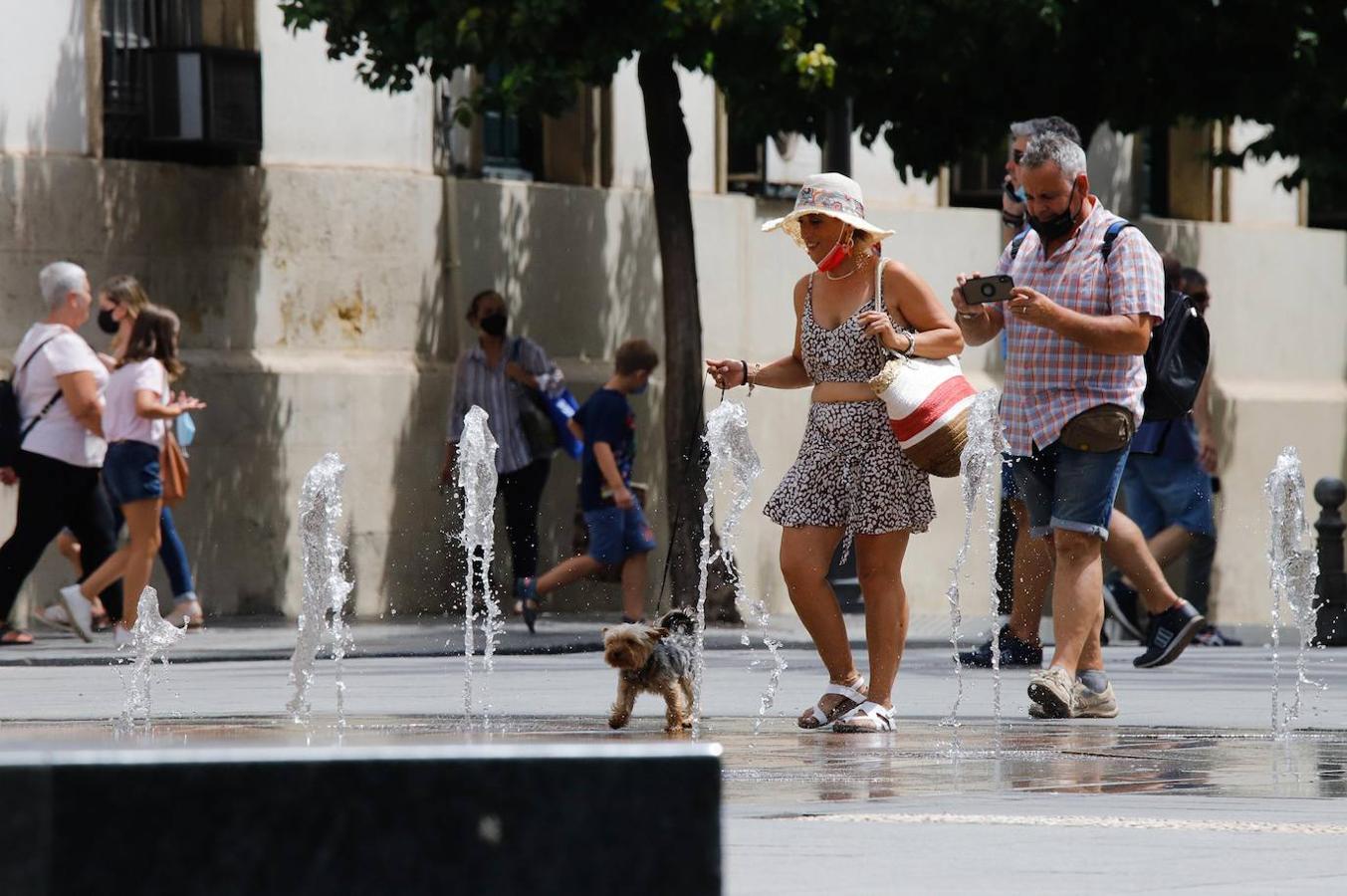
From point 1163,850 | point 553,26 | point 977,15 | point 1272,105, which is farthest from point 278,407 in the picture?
point 1163,850

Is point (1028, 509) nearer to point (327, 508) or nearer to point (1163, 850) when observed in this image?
point (327, 508)

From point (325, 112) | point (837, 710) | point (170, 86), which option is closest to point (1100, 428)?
point (837, 710)

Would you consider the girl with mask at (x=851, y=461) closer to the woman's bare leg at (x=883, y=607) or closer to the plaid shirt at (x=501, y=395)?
the woman's bare leg at (x=883, y=607)

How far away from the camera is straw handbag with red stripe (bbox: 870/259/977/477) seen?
30.7 ft

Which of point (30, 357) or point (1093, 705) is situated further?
point (30, 357)

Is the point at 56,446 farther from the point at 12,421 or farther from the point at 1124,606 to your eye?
the point at 1124,606

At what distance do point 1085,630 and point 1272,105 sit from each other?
9477mm

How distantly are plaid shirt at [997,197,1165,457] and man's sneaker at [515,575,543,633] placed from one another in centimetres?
626

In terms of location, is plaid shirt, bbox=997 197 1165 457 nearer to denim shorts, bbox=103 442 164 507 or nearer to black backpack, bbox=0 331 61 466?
denim shorts, bbox=103 442 164 507

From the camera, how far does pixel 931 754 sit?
8.47 m

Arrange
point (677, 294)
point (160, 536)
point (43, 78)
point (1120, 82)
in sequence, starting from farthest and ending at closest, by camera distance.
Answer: point (1120, 82) → point (677, 294) → point (43, 78) → point (160, 536)

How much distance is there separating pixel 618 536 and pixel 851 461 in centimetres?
657

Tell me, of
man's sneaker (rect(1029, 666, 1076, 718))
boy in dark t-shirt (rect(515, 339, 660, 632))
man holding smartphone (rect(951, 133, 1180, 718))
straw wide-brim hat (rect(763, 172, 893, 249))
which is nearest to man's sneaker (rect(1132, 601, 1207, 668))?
man holding smartphone (rect(951, 133, 1180, 718))

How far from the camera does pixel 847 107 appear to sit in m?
17.7
